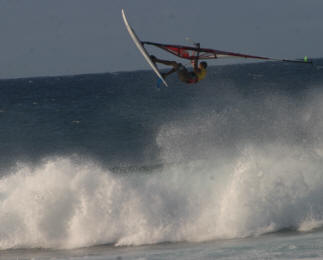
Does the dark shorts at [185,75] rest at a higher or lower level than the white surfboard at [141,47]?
lower

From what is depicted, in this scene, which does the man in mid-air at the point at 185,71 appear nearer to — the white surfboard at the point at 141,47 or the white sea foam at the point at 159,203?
the white surfboard at the point at 141,47

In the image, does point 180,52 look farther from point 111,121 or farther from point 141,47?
point 111,121

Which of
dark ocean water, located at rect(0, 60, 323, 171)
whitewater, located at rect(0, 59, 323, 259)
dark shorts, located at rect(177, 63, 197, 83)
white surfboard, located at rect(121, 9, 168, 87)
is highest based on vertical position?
dark ocean water, located at rect(0, 60, 323, 171)

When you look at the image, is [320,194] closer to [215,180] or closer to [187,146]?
[215,180]

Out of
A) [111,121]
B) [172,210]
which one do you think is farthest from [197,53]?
[111,121]

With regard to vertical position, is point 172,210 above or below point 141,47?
below

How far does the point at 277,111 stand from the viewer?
35.5 m

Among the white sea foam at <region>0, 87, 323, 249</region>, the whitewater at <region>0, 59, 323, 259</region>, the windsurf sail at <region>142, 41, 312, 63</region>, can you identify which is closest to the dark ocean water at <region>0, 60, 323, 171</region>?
the whitewater at <region>0, 59, 323, 259</region>

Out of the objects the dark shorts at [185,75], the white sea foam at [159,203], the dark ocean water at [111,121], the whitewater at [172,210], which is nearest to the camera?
the dark shorts at [185,75]

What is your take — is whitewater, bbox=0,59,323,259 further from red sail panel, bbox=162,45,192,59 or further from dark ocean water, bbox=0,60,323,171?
dark ocean water, bbox=0,60,323,171

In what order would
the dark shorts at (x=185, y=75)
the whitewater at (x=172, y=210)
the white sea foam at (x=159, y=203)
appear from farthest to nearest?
the white sea foam at (x=159, y=203)
the whitewater at (x=172, y=210)
the dark shorts at (x=185, y=75)

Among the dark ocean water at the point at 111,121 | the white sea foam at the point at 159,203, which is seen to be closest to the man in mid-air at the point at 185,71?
the white sea foam at the point at 159,203

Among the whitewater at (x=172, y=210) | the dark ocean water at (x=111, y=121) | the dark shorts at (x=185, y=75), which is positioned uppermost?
the dark ocean water at (x=111, y=121)

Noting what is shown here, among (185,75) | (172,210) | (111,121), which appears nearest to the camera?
(185,75)
